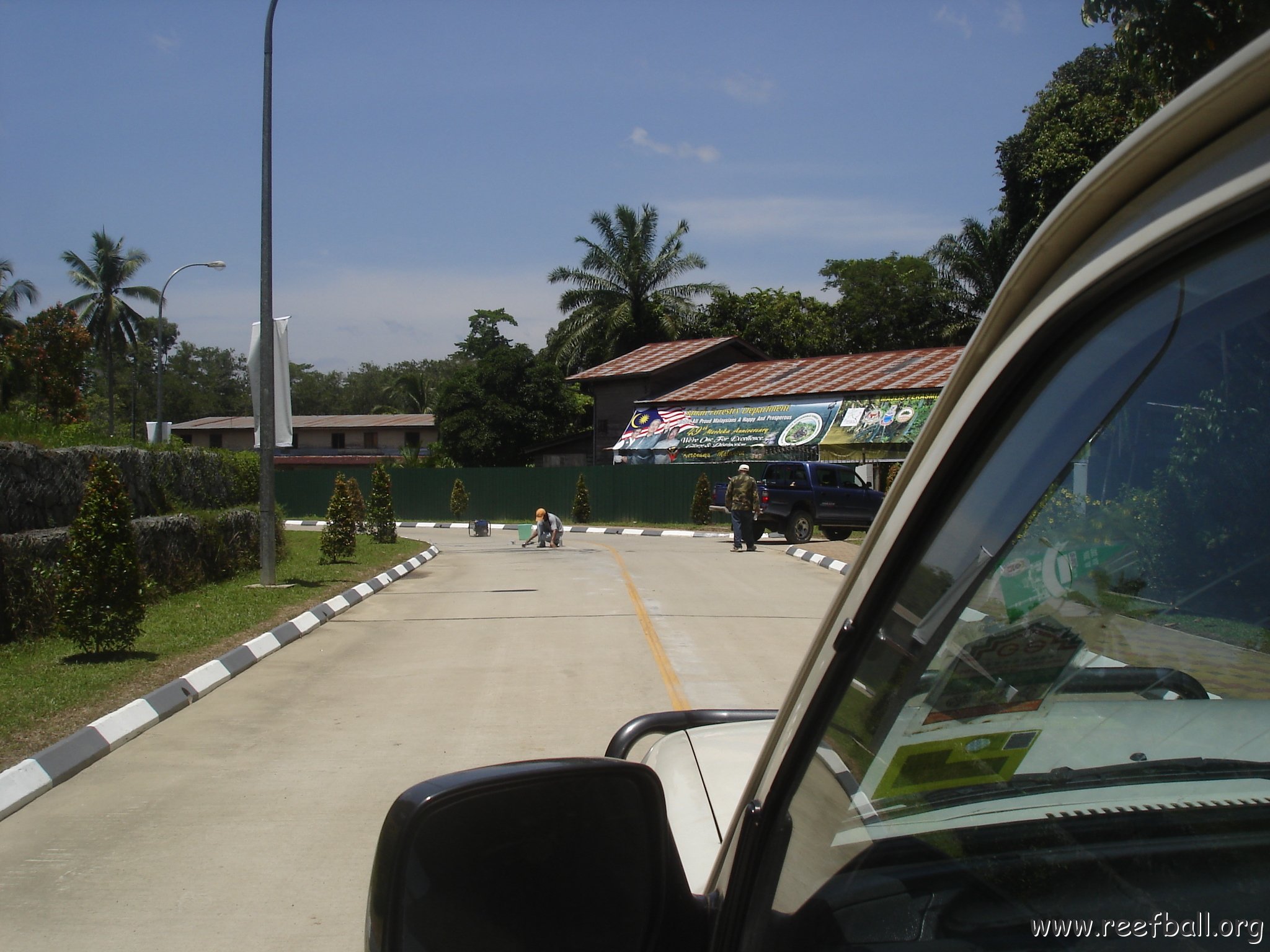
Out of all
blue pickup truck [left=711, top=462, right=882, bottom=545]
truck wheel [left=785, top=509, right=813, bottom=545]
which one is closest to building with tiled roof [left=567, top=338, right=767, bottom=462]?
blue pickup truck [left=711, top=462, right=882, bottom=545]

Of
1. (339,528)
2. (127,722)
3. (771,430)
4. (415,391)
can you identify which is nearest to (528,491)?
(771,430)

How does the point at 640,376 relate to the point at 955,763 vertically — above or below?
above

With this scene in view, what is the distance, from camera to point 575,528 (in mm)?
33688

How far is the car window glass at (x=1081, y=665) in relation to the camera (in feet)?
2.66

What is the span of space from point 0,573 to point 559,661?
5.37 meters

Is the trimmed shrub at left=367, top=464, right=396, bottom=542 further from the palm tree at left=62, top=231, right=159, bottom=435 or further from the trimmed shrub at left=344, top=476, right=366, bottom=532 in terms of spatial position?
the palm tree at left=62, top=231, right=159, bottom=435

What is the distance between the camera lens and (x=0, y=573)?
9906 millimetres

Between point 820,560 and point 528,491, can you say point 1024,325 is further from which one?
Result: point 528,491

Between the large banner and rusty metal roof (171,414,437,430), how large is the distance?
1068 inches

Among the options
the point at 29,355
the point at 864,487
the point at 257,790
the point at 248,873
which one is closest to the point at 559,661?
the point at 257,790

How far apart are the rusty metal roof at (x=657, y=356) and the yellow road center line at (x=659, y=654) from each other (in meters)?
24.8

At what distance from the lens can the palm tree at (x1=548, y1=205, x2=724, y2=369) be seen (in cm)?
4394

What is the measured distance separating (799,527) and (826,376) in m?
12.6

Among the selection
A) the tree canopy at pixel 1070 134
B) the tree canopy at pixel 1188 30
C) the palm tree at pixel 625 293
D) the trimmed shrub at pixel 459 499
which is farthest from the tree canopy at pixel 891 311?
the tree canopy at pixel 1188 30
